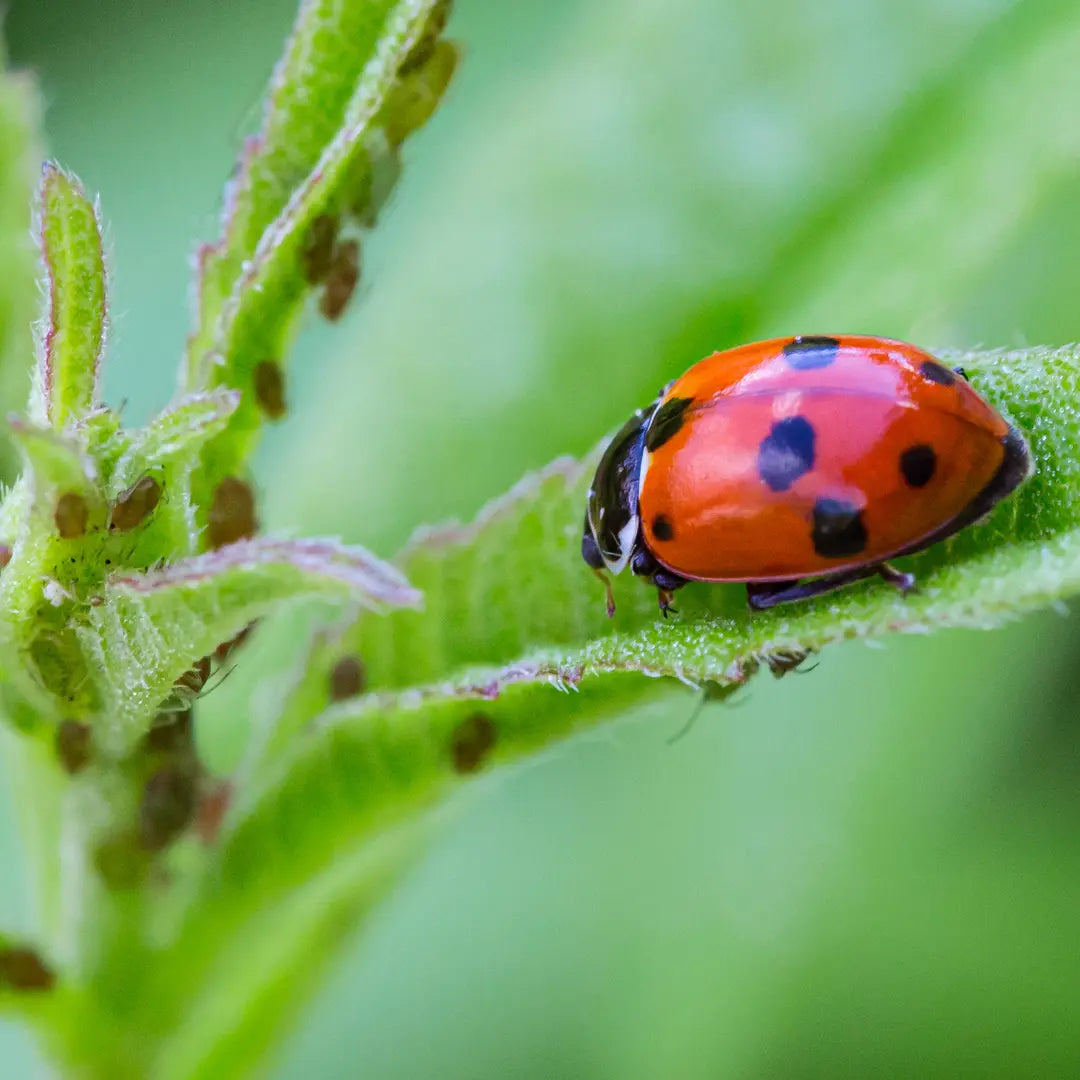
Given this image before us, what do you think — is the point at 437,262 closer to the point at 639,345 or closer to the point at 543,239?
the point at 543,239

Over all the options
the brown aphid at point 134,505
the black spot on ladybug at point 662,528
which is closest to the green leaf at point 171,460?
the brown aphid at point 134,505

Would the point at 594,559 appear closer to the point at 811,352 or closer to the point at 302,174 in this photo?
Answer: the point at 811,352

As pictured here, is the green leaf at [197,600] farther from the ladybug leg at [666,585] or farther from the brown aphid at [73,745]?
the ladybug leg at [666,585]

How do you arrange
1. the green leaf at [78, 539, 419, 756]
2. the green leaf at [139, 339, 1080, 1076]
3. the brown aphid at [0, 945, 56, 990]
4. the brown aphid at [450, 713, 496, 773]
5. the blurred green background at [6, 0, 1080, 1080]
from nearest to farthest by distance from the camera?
the green leaf at [78, 539, 419, 756] < the green leaf at [139, 339, 1080, 1076] < the brown aphid at [450, 713, 496, 773] < the brown aphid at [0, 945, 56, 990] < the blurred green background at [6, 0, 1080, 1080]

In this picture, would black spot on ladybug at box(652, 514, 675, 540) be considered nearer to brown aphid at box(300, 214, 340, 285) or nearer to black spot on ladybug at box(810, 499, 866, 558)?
black spot on ladybug at box(810, 499, 866, 558)

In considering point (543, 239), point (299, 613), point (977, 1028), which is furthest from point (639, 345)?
point (977, 1028)

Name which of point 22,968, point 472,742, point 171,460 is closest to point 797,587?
point 472,742

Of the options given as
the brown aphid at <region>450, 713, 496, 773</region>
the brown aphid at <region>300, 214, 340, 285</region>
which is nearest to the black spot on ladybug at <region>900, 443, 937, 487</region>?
the brown aphid at <region>450, 713, 496, 773</region>
